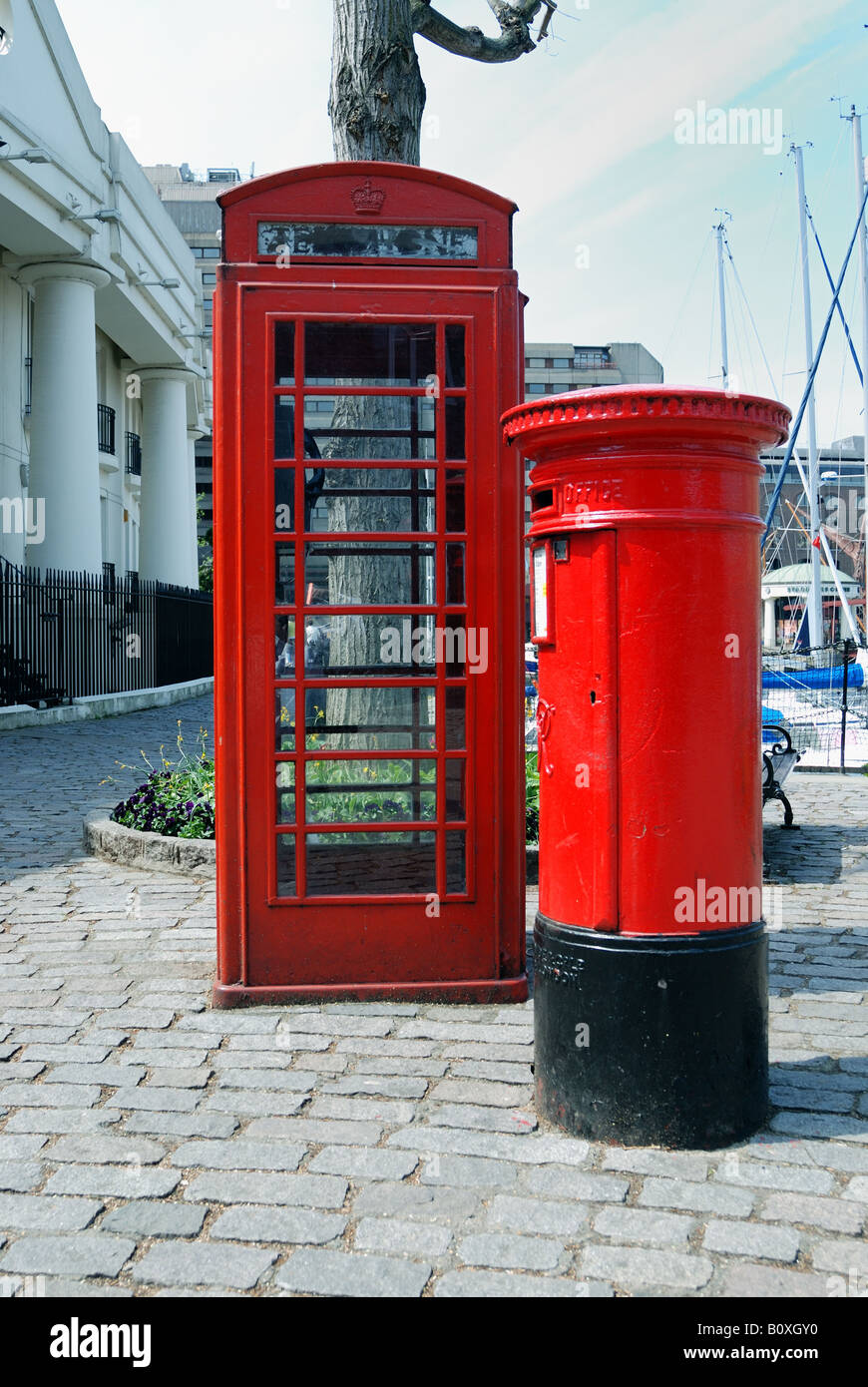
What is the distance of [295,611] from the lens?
443cm

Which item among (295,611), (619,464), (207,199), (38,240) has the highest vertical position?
(207,199)

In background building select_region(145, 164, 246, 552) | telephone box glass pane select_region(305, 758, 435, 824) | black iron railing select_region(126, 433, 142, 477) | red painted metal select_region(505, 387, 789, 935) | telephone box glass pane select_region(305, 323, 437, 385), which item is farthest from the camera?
background building select_region(145, 164, 246, 552)

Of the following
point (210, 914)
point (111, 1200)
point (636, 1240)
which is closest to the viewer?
point (636, 1240)

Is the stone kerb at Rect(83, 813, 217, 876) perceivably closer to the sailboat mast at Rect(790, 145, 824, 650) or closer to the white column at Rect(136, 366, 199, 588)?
the sailboat mast at Rect(790, 145, 824, 650)

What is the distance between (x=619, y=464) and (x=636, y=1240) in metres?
1.96

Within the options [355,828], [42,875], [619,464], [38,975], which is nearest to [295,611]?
[355,828]

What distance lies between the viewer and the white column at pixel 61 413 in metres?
20.8

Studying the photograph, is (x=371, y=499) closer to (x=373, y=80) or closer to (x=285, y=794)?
(x=285, y=794)

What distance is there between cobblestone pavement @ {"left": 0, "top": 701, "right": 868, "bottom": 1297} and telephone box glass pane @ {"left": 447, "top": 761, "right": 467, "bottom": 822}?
72 centimetres

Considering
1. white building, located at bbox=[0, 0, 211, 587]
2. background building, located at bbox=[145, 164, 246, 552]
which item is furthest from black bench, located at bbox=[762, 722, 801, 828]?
background building, located at bbox=[145, 164, 246, 552]

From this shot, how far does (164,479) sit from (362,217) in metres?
26.5

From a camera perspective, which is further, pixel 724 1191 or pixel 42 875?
pixel 42 875

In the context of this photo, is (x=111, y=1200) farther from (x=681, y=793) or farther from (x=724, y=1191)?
(x=681, y=793)

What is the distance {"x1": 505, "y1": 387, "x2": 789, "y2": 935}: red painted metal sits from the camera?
11.1 feet
